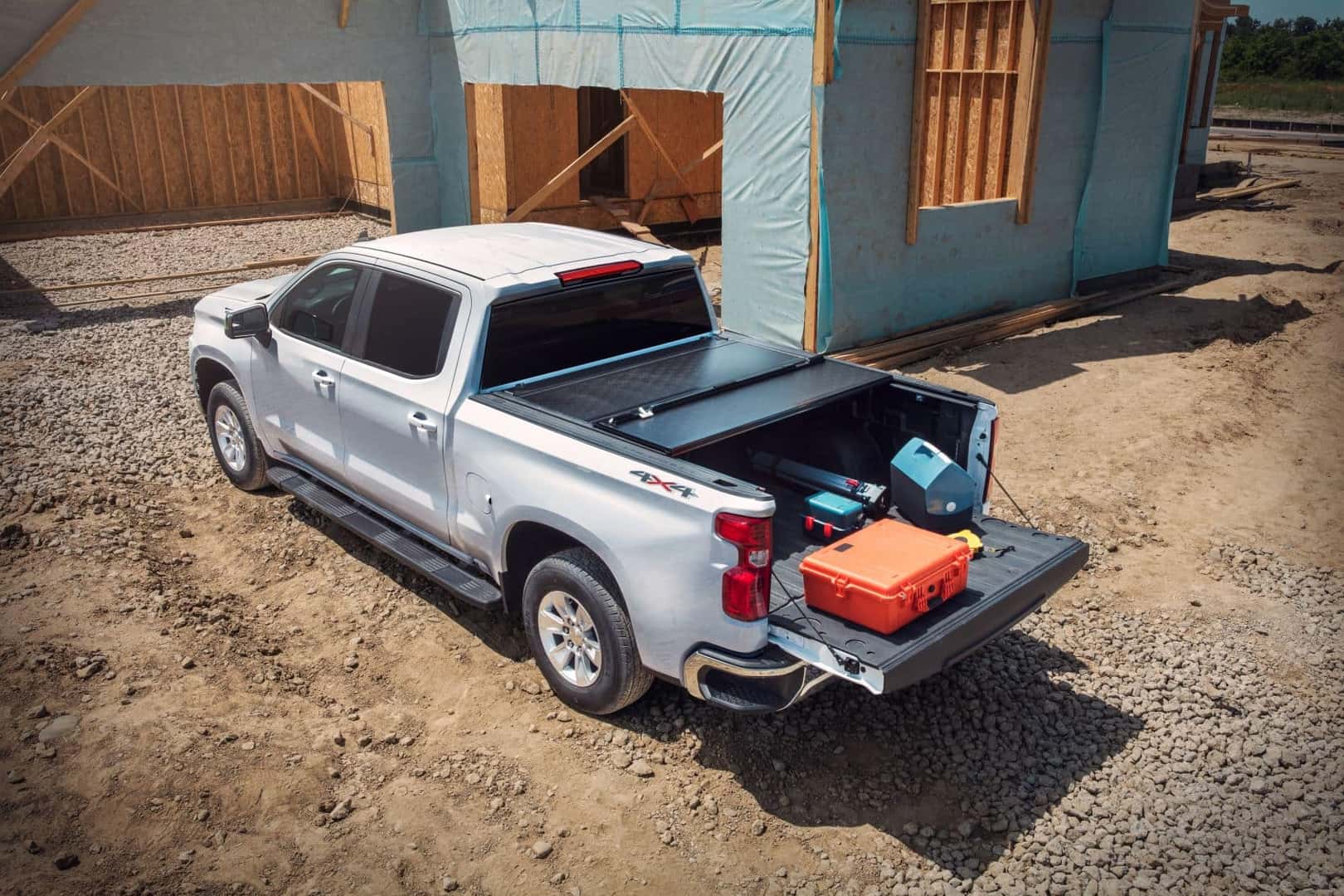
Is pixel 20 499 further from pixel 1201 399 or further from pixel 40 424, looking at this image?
pixel 1201 399

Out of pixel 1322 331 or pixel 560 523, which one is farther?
pixel 1322 331

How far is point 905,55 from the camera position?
9.88 metres

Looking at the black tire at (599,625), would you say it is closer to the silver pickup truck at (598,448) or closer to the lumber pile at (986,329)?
the silver pickup truck at (598,448)

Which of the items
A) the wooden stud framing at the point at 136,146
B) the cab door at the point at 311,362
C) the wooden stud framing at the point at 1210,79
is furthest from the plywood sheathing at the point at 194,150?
the wooden stud framing at the point at 1210,79

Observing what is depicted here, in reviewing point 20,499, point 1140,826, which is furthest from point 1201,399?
point 20,499

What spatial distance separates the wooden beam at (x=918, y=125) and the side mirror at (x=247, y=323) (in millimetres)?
6420

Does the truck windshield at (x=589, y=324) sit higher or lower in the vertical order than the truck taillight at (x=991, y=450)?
higher

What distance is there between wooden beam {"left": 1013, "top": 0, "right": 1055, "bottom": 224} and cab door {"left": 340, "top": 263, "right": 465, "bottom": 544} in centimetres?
792

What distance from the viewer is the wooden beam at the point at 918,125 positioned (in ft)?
32.3

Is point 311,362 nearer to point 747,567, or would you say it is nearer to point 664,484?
point 664,484

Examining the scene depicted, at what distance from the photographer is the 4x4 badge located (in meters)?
4.18

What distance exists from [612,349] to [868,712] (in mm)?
2344

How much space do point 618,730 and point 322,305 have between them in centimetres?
318

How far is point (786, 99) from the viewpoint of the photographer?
9.66 m
